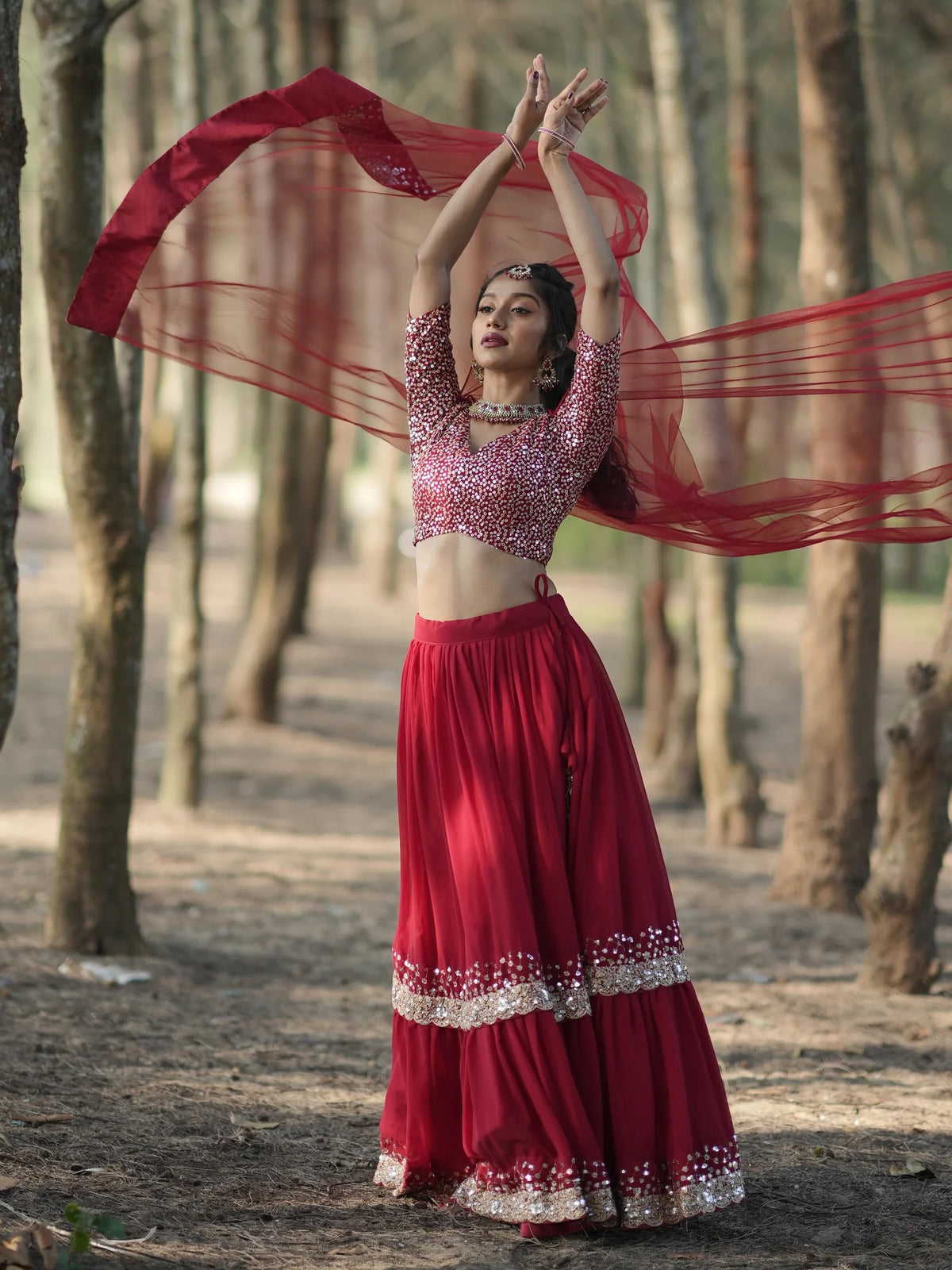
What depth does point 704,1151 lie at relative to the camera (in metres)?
3.54

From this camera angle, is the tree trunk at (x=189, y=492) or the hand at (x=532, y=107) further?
the tree trunk at (x=189, y=492)

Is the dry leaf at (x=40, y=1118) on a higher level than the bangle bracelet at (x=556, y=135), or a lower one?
lower

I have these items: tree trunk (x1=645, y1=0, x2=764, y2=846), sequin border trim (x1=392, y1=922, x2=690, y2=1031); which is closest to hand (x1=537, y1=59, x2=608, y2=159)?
sequin border trim (x1=392, y1=922, x2=690, y2=1031)

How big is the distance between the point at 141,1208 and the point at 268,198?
2817 mm

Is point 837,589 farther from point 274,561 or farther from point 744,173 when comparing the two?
point 274,561

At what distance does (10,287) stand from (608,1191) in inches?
103

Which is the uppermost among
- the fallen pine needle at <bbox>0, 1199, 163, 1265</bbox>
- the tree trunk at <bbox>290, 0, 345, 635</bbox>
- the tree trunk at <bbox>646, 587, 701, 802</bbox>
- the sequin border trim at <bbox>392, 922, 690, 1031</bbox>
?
the tree trunk at <bbox>290, 0, 345, 635</bbox>

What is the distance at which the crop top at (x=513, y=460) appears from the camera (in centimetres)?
363

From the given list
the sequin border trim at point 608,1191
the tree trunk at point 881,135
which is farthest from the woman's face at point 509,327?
the tree trunk at point 881,135

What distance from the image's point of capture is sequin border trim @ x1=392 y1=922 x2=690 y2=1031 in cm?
350

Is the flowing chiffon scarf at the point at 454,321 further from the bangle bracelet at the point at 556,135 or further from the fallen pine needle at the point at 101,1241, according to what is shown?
the fallen pine needle at the point at 101,1241

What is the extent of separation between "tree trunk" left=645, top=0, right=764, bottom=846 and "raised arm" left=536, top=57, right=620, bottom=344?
16.8 ft

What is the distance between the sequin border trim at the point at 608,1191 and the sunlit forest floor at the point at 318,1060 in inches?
2.5

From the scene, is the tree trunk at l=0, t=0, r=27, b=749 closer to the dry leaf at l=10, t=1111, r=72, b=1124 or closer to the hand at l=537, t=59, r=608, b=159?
the dry leaf at l=10, t=1111, r=72, b=1124
